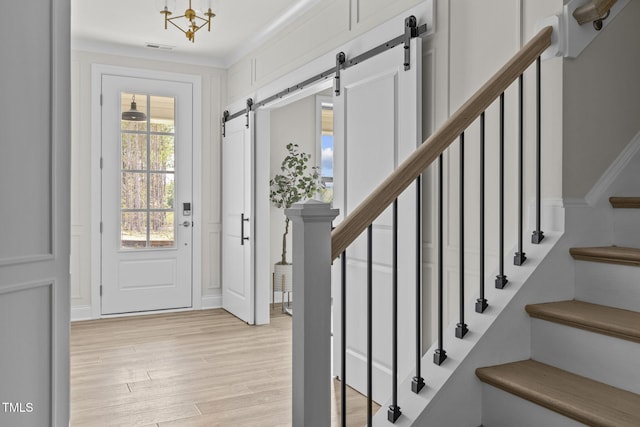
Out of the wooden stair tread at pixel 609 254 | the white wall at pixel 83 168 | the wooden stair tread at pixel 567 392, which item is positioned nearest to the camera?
the wooden stair tread at pixel 567 392

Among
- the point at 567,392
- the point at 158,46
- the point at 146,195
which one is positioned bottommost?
the point at 567,392

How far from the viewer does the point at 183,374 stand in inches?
144

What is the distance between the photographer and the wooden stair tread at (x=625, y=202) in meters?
2.09

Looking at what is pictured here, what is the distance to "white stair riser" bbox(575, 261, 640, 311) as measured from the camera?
1.89m

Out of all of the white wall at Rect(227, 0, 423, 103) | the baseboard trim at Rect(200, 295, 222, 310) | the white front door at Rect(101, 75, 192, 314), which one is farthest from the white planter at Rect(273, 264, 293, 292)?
the white wall at Rect(227, 0, 423, 103)

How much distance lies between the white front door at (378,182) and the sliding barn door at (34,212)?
168cm

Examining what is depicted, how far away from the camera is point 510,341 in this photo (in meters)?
1.95

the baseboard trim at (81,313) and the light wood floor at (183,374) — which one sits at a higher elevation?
the baseboard trim at (81,313)

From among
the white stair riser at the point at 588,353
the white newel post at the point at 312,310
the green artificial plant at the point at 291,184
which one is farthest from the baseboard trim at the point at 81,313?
the white stair riser at the point at 588,353

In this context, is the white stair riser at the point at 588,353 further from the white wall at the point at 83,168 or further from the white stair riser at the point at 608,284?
the white wall at the point at 83,168

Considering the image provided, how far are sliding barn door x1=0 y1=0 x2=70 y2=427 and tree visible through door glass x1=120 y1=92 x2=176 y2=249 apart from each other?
12.5 ft

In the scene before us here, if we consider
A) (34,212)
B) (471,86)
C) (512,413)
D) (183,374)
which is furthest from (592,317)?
(183,374)

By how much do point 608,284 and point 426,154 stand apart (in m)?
0.83

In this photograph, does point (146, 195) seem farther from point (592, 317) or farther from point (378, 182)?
point (592, 317)
